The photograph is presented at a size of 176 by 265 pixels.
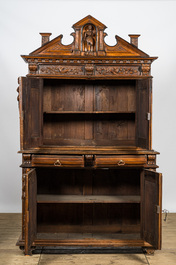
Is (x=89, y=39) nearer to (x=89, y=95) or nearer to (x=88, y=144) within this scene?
(x=89, y=95)

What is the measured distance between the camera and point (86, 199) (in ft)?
13.0

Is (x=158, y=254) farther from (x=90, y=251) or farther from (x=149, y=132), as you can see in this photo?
(x=149, y=132)

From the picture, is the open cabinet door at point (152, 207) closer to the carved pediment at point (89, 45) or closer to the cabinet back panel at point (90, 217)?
the cabinet back panel at point (90, 217)

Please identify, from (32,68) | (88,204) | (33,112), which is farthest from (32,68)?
(88,204)

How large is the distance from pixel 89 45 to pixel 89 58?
19 centimetres

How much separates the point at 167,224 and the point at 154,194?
1310 mm

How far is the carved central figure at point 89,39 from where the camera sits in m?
3.94

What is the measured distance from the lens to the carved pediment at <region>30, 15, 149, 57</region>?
153 inches

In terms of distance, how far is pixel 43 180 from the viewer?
4.23m

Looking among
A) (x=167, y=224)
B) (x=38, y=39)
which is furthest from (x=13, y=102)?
(x=167, y=224)

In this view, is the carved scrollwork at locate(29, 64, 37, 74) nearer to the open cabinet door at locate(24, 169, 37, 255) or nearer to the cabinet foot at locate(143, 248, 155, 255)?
the open cabinet door at locate(24, 169, 37, 255)

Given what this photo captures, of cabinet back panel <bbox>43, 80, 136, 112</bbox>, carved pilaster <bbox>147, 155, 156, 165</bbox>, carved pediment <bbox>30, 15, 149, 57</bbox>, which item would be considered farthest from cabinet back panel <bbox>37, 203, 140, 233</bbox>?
carved pediment <bbox>30, 15, 149, 57</bbox>

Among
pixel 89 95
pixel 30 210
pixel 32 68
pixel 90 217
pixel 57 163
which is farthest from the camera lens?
pixel 89 95

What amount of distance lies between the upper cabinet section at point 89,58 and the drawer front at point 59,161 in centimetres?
89
